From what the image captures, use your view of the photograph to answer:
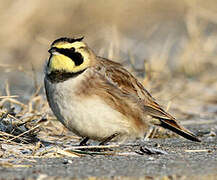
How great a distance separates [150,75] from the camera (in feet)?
22.5

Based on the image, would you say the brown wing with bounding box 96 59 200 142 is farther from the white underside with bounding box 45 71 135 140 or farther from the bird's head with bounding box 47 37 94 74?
the white underside with bounding box 45 71 135 140

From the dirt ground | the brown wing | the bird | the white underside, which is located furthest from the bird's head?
the dirt ground

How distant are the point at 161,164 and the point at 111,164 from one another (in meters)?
0.34

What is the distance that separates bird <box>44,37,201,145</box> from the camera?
455 cm

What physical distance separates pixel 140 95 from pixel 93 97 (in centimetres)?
71

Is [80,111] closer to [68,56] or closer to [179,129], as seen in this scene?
[68,56]

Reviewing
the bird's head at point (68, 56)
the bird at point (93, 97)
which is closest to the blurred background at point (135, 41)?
the bird at point (93, 97)

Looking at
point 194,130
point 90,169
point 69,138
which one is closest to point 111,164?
point 90,169

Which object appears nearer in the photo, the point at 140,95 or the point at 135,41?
the point at 140,95

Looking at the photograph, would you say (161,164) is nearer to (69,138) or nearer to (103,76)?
(103,76)

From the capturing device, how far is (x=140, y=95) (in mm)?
5203

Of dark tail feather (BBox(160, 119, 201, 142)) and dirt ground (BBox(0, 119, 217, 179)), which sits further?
dark tail feather (BBox(160, 119, 201, 142))

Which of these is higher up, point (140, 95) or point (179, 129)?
point (140, 95)

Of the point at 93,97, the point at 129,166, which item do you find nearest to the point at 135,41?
the point at 93,97
